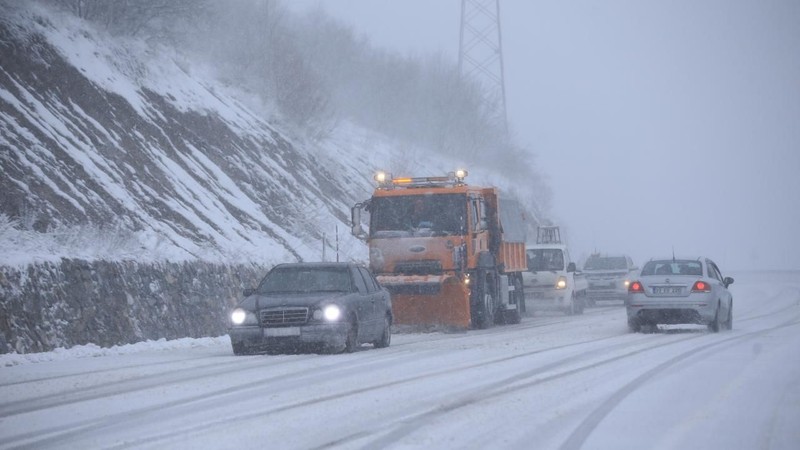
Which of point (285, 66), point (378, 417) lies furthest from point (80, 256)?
point (285, 66)

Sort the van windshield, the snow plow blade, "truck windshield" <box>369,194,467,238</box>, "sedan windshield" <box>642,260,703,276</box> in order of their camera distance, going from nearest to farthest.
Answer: "sedan windshield" <box>642,260,703,276</box> < the snow plow blade < "truck windshield" <box>369,194,467,238</box> < the van windshield

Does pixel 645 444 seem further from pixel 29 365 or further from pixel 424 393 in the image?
pixel 29 365

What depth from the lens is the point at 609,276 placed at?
144 feet

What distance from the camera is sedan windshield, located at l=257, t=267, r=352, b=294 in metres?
20.4

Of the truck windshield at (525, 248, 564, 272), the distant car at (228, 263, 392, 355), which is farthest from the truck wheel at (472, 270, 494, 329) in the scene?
the truck windshield at (525, 248, 564, 272)

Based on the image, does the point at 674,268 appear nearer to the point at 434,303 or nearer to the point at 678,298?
the point at 678,298

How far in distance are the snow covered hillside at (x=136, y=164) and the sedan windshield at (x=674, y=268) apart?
9784mm

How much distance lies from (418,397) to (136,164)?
20117mm

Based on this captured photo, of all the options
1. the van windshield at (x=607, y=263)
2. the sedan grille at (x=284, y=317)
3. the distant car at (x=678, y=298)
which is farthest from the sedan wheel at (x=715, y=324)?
the van windshield at (x=607, y=263)

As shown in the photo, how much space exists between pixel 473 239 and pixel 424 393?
14.1 m

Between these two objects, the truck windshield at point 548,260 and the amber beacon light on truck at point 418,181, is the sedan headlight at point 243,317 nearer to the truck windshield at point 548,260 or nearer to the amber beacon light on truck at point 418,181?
the amber beacon light on truck at point 418,181

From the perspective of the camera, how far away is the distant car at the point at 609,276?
43781 millimetres

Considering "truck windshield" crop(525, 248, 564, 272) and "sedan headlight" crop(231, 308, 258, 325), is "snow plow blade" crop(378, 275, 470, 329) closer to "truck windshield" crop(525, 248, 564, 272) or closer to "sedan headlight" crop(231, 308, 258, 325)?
"sedan headlight" crop(231, 308, 258, 325)

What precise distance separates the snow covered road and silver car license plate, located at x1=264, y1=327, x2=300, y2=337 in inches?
15.8
